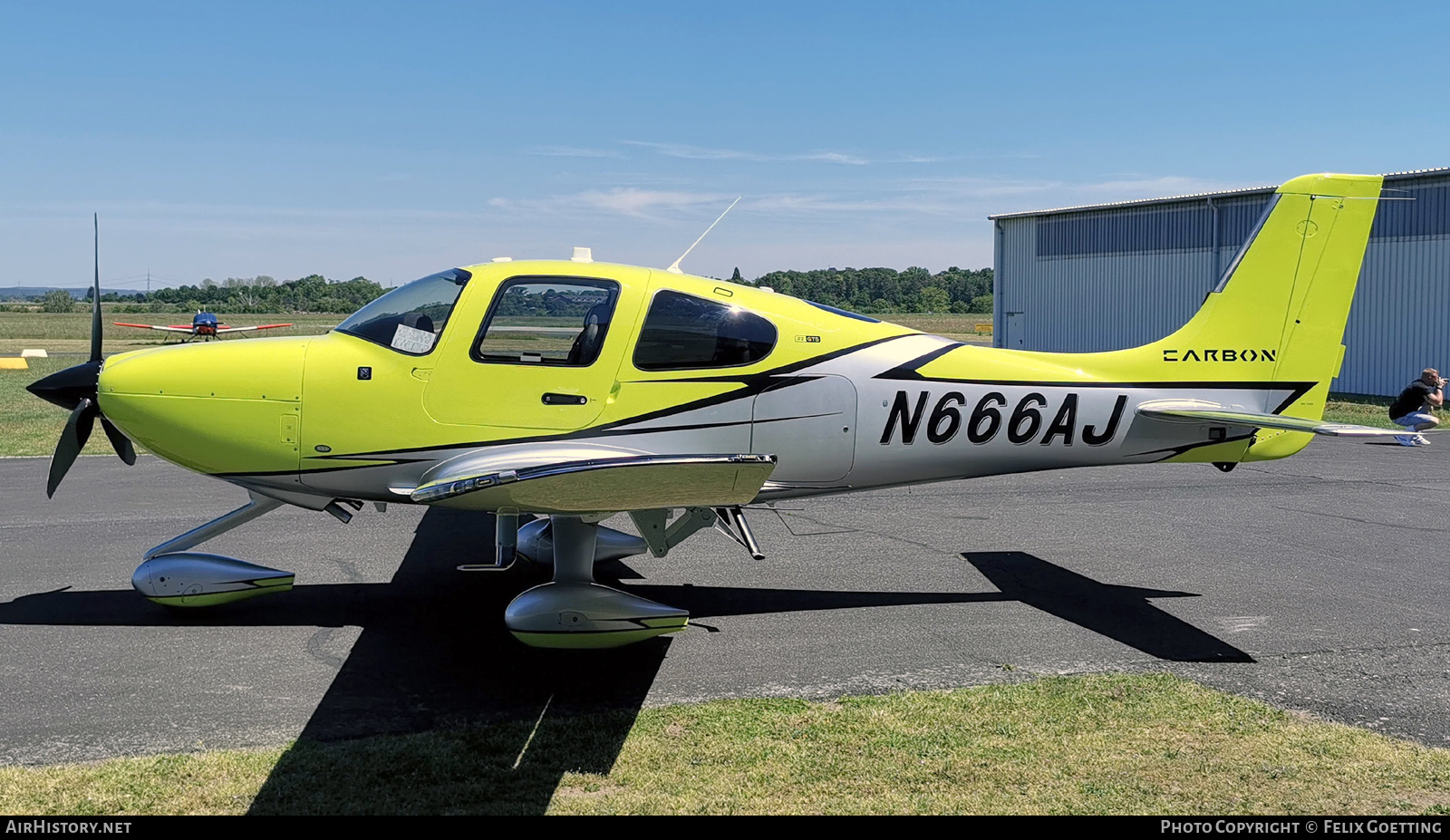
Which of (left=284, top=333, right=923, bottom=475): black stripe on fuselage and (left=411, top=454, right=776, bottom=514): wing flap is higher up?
(left=284, top=333, right=923, bottom=475): black stripe on fuselage

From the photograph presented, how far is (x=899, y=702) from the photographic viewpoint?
576 cm

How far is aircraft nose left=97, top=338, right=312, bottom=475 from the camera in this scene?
6617 mm

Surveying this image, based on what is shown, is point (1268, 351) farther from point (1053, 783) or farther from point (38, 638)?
point (38, 638)

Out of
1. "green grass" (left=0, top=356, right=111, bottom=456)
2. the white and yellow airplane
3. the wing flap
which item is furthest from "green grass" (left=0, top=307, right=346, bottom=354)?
the wing flap

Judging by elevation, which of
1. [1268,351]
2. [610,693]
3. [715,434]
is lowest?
[610,693]

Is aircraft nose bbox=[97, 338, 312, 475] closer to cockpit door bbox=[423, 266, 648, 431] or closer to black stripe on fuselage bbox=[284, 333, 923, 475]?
black stripe on fuselage bbox=[284, 333, 923, 475]

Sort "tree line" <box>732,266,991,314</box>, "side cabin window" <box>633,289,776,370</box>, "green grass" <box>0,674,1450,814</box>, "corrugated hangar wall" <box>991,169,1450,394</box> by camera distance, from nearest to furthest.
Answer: "green grass" <box>0,674,1450,814</box> < "side cabin window" <box>633,289,776,370</box> < "corrugated hangar wall" <box>991,169,1450,394</box> < "tree line" <box>732,266,991,314</box>

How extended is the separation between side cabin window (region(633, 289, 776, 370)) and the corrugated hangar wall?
18135 mm

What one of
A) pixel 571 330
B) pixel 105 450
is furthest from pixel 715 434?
pixel 105 450

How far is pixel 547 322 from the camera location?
6734mm

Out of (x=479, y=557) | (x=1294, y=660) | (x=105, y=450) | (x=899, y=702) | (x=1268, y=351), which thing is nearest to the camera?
(x=899, y=702)

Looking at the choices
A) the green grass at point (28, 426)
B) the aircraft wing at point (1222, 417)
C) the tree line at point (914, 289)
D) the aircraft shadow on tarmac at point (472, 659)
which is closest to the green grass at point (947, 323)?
the tree line at point (914, 289)

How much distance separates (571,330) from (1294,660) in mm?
4948

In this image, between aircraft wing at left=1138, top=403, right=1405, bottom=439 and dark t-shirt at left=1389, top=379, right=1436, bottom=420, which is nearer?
aircraft wing at left=1138, top=403, right=1405, bottom=439
